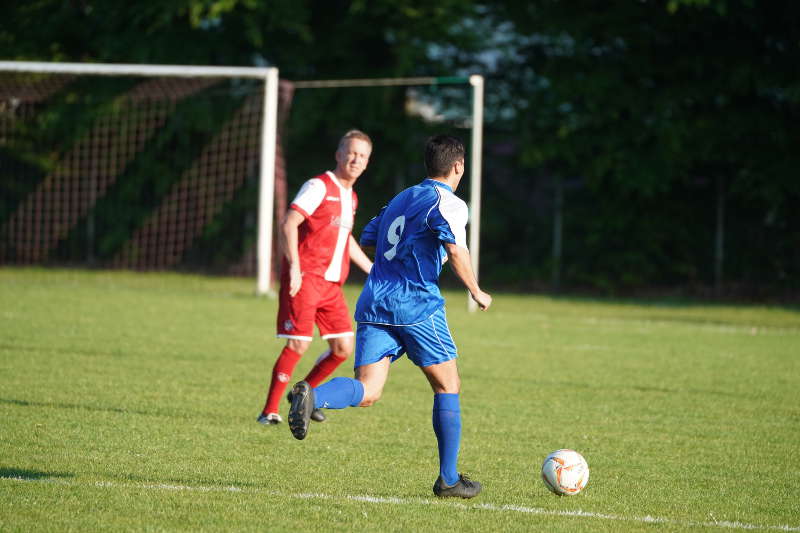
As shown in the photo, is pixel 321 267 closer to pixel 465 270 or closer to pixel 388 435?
pixel 388 435

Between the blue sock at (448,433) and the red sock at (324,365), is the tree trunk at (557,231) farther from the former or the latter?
the blue sock at (448,433)

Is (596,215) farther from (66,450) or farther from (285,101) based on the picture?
(66,450)

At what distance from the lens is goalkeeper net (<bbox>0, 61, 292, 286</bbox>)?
2409cm

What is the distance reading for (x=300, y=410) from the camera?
489cm

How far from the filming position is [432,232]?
5102mm

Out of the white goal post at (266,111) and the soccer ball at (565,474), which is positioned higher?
the white goal post at (266,111)

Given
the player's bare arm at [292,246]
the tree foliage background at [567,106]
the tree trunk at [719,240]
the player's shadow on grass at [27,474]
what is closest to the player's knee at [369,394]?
the player's shadow on grass at [27,474]

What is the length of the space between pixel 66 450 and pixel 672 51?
1968 centimetres

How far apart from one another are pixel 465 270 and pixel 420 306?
1.01 ft

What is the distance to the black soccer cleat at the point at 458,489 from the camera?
502 centimetres

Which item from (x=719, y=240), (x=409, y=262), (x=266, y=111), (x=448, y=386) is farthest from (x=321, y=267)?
(x=719, y=240)

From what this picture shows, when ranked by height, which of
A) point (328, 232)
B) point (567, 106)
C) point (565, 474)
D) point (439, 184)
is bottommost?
point (565, 474)

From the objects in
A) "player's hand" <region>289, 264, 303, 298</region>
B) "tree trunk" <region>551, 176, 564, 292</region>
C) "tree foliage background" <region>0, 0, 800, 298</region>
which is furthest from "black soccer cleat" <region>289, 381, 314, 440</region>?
"tree trunk" <region>551, 176, 564, 292</region>

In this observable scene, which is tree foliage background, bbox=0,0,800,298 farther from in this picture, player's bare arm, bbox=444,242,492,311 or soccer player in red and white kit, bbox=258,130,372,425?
player's bare arm, bbox=444,242,492,311
